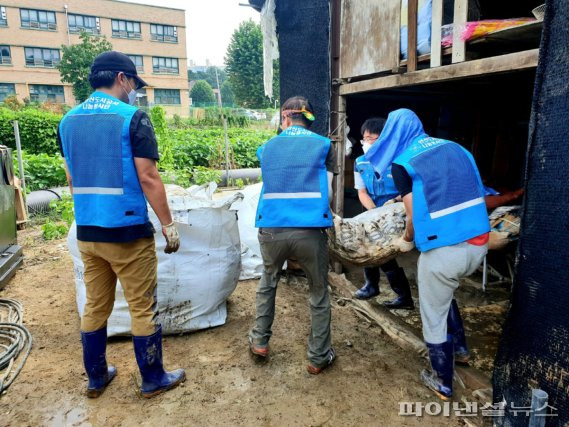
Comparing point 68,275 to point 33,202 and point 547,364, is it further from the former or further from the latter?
point 547,364

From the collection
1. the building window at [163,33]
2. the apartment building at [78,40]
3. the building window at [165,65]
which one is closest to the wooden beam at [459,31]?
the apartment building at [78,40]

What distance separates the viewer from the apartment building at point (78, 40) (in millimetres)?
30250

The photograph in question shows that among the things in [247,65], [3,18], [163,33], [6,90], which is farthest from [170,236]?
[163,33]

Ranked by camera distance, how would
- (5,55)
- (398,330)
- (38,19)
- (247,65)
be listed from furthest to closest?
1. (247,65)
2. (38,19)
3. (5,55)
4. (398,330)

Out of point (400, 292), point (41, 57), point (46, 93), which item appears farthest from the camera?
point (46, 93)

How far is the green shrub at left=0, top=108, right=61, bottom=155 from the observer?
49.8 ft

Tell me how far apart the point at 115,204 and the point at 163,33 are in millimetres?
38487

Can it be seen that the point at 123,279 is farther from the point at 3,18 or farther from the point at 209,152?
the point at 3,18

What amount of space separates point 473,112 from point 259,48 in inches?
1268

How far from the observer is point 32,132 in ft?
50.9

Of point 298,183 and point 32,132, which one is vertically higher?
point 32,132

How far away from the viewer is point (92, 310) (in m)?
2.50

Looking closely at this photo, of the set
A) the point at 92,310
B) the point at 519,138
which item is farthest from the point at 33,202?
the point at 519,138

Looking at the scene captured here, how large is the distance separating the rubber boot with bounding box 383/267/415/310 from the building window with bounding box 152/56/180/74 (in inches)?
1454
